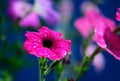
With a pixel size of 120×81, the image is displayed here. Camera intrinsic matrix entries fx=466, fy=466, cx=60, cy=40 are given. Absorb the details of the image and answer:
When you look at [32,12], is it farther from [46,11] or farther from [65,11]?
[65,11]

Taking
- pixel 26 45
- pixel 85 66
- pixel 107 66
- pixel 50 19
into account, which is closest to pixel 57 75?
pixel 85 66

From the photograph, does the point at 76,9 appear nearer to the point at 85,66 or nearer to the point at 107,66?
the point at 107,66

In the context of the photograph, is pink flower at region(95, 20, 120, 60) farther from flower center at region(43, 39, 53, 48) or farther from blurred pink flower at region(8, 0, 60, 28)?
blurred pink flower at region(8, 0, 60, 28)

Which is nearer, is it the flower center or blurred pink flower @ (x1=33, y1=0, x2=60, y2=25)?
the flower center

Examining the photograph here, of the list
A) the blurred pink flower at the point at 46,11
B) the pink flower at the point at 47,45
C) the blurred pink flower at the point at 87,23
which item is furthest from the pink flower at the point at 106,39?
the blurred pink flower at the point at 46,11

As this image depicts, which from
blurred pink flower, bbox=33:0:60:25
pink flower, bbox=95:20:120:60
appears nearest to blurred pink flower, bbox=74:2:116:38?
blurred pink flower, bbox=33:0:60:25

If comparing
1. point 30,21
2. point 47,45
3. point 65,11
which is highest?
point 65,11

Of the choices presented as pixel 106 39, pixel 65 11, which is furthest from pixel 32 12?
pixel 106 39
